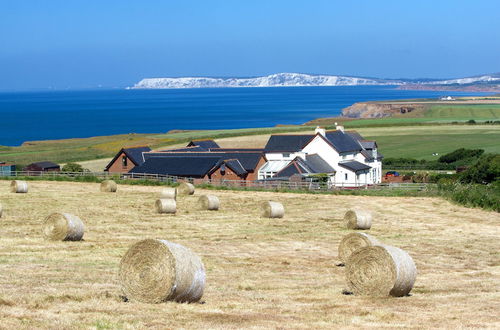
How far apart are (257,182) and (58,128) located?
125871 millimetres

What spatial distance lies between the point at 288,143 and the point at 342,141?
15.6 feet

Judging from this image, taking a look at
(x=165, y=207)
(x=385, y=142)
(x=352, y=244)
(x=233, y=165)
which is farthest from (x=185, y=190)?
(x=385, y=142)

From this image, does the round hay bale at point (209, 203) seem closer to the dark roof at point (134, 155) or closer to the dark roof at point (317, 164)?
the dark roof at point (317, 164)

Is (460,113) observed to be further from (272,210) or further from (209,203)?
(272,210)

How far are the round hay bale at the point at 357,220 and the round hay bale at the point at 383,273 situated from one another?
16419 millimetres

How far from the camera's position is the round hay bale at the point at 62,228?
26748 mm

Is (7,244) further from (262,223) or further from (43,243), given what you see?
(262,223)

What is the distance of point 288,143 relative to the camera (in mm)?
71938

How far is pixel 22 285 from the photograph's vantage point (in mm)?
17453

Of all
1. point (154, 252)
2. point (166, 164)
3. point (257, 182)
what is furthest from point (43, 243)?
point (166, 164)

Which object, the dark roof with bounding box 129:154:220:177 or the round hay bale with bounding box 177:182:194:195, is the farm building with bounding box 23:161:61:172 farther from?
the round hay bale with bounding box 177:182:194:195

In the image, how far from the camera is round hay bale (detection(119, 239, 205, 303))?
15.5 metres

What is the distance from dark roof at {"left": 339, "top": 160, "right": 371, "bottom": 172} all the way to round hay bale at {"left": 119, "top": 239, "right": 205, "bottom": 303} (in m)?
53.2

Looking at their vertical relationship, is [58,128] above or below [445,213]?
above
